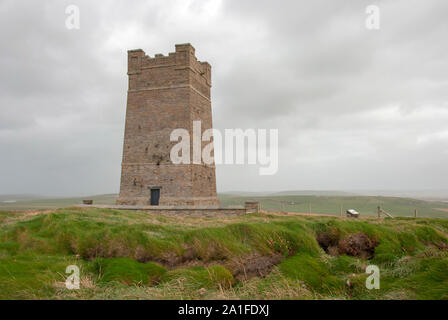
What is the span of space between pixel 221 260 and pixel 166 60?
62.4 ft

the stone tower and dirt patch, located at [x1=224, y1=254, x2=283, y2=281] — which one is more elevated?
the stone tower

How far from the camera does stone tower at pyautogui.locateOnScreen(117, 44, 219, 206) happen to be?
21.5 metres

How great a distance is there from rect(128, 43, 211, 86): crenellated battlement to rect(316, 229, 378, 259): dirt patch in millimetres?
17315

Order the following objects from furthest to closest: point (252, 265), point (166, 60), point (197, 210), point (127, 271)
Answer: point (166, 60), point (197, 210), point (252, 265), point (127, 271)

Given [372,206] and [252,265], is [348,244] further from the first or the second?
[372,206]

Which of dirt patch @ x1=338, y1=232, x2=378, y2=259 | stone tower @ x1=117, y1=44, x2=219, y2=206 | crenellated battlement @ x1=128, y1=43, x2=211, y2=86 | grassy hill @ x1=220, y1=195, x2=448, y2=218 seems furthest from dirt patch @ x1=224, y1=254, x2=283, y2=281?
grassy hill @ x1=220, y1=195, x2=448, y2=218

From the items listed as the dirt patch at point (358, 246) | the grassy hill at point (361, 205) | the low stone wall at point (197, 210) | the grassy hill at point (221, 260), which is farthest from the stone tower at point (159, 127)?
the grassy hill at point (361, 205)

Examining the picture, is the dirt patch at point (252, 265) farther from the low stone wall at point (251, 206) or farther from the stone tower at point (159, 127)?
the stone tower at point (159, 127)

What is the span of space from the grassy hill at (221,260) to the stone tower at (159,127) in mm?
10963

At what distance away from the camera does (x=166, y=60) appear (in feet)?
74.8

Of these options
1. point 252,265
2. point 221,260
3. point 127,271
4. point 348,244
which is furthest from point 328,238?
point 127,271

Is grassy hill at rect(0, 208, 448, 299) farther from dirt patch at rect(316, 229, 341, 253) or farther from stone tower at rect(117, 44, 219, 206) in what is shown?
stone tower at rect(117, 44, 219, 206)
